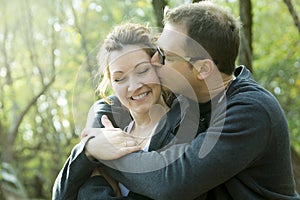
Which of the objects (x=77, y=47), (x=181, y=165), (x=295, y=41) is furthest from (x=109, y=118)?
(x=77, y=47)

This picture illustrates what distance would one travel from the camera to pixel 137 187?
2.12 metres

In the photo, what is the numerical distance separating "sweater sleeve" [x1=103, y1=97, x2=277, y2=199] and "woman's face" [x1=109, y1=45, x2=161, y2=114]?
12.9 inches

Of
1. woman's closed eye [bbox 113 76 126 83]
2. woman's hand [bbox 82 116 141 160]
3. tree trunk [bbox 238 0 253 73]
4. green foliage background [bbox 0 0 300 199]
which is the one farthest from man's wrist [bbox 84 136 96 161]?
green foliage background [bbox 0 0 300 199]

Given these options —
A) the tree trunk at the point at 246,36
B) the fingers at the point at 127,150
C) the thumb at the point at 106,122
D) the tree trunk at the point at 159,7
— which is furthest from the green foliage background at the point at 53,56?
the fingers at the point at 127,150

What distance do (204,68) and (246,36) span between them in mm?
2534

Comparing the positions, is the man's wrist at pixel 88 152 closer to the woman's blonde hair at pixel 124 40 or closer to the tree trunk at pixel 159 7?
the woman's blonde hair at pixel 124 40

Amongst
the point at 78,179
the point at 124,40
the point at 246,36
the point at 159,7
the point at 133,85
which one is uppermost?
the point at 124,40

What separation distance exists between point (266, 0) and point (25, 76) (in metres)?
6.15

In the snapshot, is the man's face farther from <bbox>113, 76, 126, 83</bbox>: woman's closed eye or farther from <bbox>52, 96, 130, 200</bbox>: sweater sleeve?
<bbox>52, 96, 130, 200</bbox>: sweater sleeve

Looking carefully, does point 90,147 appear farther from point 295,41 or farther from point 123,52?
point 295,41

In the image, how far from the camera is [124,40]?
238 cm

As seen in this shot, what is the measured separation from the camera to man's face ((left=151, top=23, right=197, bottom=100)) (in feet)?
7.29

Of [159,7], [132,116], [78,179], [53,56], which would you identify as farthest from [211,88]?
[53,56]

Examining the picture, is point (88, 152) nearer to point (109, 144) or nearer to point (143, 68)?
point (109, 144)
